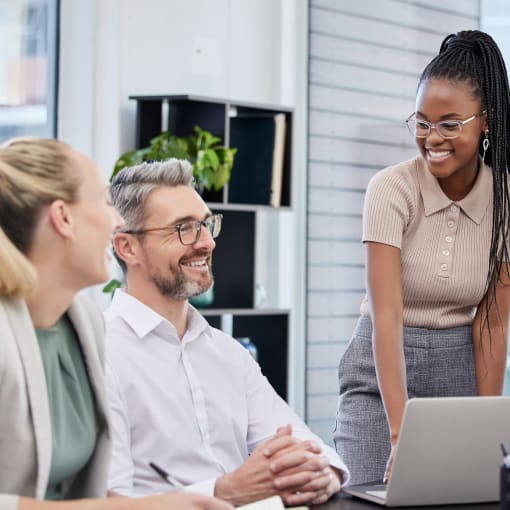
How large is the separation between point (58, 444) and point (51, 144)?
18.0 inches

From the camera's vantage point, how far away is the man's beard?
214 cm

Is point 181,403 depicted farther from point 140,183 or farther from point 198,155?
point 198,155

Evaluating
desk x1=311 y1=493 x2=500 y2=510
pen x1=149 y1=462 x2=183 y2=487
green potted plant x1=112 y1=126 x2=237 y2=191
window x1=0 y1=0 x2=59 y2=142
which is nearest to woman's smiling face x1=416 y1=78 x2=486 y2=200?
desk x1=311 y1=493 x2=500 y2=510

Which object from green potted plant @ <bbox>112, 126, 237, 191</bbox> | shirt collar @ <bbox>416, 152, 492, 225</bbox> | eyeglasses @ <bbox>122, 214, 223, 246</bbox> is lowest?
eyeglasses @ <bbox>122, 214, 223, 246</bbox>

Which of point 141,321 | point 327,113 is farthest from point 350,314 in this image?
point 141,321

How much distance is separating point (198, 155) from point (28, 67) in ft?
2.91

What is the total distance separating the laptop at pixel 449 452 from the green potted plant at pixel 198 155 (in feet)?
7.69

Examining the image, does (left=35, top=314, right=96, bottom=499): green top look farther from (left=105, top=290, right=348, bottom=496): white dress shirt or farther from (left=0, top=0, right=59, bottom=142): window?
(left=0, top=0, right=59, bottom=142): window

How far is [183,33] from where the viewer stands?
4375 mm

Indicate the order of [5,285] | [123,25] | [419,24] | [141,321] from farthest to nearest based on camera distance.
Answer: [419,24], [123,25], [141,321], [5,285]

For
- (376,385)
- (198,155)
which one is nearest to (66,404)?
(376,385)

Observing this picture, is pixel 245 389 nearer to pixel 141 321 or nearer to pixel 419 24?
pixel 141 321

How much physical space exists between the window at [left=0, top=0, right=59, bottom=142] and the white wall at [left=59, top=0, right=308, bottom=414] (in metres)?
0.07

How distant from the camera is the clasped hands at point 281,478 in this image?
181 centimetres
